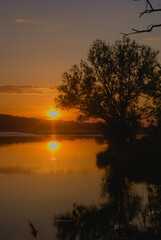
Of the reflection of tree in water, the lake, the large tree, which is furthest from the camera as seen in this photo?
the large tree

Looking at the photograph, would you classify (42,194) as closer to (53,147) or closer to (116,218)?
(116,218)

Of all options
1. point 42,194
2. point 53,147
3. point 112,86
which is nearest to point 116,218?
point 42,194

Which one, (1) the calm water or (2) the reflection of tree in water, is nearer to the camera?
(2) the reflection of tree in water

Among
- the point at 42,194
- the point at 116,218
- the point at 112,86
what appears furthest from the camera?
the point at 112,86

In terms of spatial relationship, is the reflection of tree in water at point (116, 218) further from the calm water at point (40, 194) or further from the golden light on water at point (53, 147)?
the golden light on water at point (53, 147)

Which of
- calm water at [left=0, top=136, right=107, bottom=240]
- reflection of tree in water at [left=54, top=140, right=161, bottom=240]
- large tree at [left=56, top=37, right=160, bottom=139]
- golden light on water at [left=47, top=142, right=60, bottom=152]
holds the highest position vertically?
large tree at [left=56, top=37, right=160, bottom=139]

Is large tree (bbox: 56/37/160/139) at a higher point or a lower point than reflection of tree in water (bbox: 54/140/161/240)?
higher

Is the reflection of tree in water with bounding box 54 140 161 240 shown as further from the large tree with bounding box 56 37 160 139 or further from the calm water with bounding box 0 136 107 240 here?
the large tree with bounding box 56 37 160 139

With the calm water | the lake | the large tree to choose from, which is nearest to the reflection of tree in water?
the lake

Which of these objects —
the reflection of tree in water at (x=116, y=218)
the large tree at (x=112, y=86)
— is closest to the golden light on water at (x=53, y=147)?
the large tree at (x=112, y=86)

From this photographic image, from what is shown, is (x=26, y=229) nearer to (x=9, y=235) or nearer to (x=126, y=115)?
(x=9, y=235)

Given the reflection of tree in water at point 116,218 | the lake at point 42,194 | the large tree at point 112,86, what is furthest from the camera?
the large tree at point 112,86

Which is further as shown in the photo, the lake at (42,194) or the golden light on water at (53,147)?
the golden light on water at (53,147)

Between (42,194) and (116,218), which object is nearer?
(116,218)
